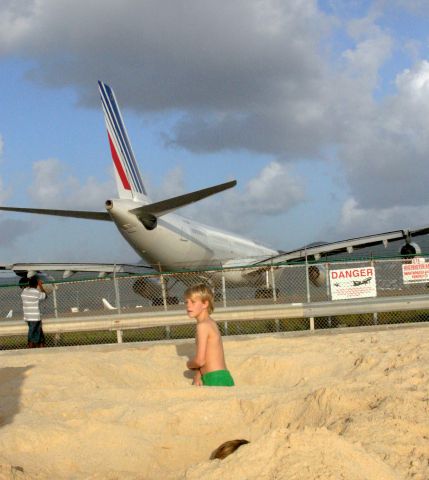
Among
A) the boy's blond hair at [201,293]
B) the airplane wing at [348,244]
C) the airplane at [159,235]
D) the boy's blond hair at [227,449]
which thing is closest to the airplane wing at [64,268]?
the airplane at [159,235]

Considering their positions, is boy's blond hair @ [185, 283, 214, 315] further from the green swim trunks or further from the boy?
the green swim trunks

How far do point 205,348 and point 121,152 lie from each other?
17908mm

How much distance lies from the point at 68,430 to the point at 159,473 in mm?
1064

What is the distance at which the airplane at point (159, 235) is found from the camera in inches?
836

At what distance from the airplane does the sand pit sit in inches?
382

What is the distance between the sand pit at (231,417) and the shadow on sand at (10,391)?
2 centimetres

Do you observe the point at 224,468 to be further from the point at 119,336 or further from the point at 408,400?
the point at 119,336

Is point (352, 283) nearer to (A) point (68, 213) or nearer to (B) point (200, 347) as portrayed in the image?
(B) point (200, 347)

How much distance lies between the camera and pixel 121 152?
78.1ft

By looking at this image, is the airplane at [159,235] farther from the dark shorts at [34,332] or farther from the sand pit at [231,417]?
the sand pit at [231,417]

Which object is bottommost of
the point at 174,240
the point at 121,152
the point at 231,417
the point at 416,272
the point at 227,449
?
the point at 231,417

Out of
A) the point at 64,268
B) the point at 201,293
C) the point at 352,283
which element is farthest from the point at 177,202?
the point at 201,293

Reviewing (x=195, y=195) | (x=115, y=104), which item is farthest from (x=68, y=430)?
(x=115, y=104)

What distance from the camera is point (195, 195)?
18.8m
